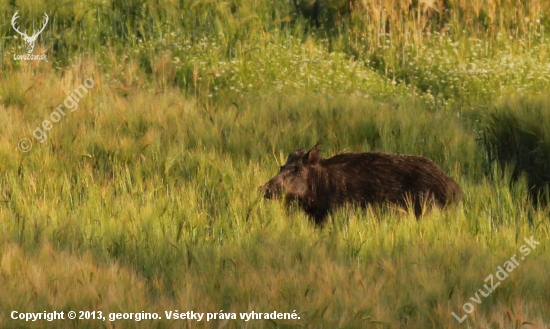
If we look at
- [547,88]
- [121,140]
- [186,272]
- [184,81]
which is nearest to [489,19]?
[547,88]

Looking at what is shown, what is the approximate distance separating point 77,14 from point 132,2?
904 millimetres

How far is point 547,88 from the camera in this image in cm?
1066

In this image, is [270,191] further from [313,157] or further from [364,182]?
[364,182]

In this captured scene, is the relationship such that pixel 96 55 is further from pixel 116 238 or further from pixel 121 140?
pixel 116 238

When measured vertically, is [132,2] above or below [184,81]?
above

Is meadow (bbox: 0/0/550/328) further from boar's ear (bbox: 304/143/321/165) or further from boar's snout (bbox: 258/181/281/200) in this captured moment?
boar's ear (bbox: 304/143/321/165)

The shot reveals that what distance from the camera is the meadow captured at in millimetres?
4777

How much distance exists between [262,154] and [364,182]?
4.83ft

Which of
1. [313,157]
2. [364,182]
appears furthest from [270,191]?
[364,182]

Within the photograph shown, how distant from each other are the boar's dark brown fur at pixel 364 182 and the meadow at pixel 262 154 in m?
0.30

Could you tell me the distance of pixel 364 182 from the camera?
275 inches

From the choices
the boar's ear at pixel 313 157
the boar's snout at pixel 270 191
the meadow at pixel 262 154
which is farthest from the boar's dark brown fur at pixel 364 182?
the meadow at pixel 262 154

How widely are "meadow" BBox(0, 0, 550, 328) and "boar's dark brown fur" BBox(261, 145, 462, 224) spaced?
0.30 meters

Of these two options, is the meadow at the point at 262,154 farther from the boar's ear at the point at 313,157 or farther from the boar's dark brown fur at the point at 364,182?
the boar's ear at the point at 313,157
